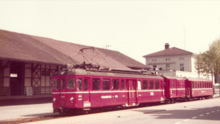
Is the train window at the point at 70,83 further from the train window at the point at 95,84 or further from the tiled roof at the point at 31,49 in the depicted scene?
the tiled roof at the point at 31,49

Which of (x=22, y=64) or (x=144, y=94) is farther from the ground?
(x=22, y=64)

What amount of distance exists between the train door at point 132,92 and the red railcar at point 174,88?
24.0 ft

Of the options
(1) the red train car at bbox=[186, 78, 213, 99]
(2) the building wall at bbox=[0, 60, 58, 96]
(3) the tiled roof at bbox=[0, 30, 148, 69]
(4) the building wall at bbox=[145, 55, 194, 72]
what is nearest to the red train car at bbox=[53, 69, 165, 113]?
(3) the tiled roof at bbox=[0, 30, 148, 69]

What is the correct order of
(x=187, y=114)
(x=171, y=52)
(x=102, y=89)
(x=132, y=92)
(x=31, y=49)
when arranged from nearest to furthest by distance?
(x=187, y=114) < (x=102, y=89) < (x=132, y=92) < (x=31, y=49) < (x=171, y=52)

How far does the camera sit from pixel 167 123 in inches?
495

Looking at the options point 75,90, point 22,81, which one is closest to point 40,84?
point 22,81

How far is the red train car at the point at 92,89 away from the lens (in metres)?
17.0

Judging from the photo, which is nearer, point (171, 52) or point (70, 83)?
point (70, 83)

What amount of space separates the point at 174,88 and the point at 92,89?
1420 centimetres

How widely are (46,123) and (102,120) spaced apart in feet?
9.30

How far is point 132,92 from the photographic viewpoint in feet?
71.4

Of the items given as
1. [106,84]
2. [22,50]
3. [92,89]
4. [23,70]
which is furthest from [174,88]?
[22,50]

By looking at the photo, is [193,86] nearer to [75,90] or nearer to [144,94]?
[144,94]

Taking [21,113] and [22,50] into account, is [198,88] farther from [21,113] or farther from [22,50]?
[21,113]
